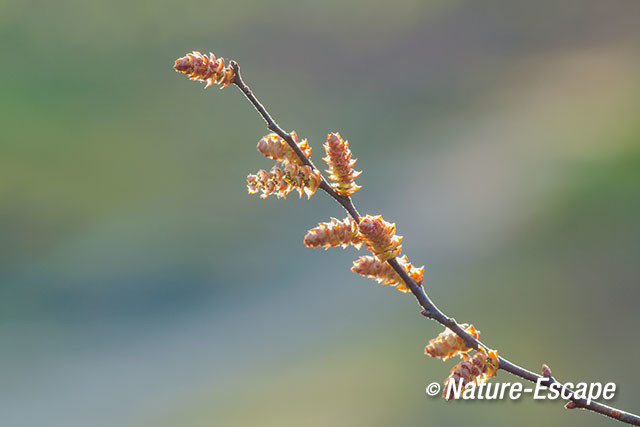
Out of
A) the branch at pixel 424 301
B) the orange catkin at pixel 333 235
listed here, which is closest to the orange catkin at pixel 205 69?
the branch at pixel 424 301

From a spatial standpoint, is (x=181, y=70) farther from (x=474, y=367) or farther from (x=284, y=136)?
(x=474, y=367)

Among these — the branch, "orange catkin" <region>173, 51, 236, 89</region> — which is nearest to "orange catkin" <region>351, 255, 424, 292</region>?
the branch

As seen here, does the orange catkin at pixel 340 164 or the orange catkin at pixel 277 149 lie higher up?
the orange catkin at pixel 277 149

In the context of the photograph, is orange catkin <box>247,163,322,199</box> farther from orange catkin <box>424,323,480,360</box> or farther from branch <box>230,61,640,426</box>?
orange catkin <box>424,323,480,360</box>

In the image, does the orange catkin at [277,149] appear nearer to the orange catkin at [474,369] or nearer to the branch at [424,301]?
the branch at [424,301]

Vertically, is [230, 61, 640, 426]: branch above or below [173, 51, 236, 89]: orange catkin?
below

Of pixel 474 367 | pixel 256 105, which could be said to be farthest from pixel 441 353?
pixel 256 105
